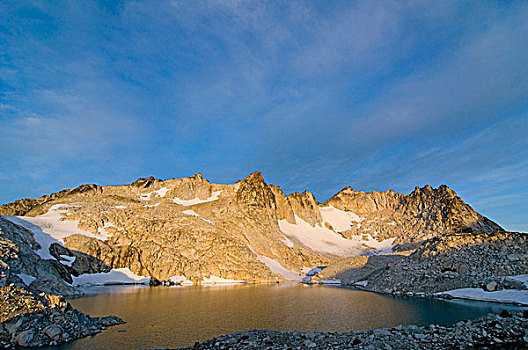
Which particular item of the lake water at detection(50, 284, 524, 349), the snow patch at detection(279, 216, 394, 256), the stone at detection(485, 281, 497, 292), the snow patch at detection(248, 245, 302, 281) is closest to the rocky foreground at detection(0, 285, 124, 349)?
the lake water at detection(50, 284, 524, 349)

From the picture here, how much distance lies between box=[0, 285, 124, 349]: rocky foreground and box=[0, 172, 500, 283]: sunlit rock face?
40.5 m

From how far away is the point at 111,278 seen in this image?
77688mm

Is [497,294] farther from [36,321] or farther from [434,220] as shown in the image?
[434,220]

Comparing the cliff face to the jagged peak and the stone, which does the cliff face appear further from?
the stone

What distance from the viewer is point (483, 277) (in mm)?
43500

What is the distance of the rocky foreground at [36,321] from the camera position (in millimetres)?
18531

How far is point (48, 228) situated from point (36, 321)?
74947mm

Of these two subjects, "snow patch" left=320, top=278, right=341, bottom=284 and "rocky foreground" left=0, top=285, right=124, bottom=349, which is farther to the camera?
"snow patch" left=320, top=278, right=341, bottom=284

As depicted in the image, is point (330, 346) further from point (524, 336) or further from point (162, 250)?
point (162, 250)

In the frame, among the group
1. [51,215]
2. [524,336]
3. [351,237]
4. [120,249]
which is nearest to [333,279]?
[120,249]

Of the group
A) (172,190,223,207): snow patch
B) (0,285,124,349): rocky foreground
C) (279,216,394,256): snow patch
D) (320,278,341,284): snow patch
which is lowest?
(320,278,341,284): snow patch

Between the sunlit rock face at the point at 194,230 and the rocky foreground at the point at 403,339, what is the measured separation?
172ft

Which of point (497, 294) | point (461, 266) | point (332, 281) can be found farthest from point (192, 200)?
point (497, 294)

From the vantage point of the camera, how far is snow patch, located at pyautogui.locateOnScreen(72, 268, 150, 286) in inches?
2819
